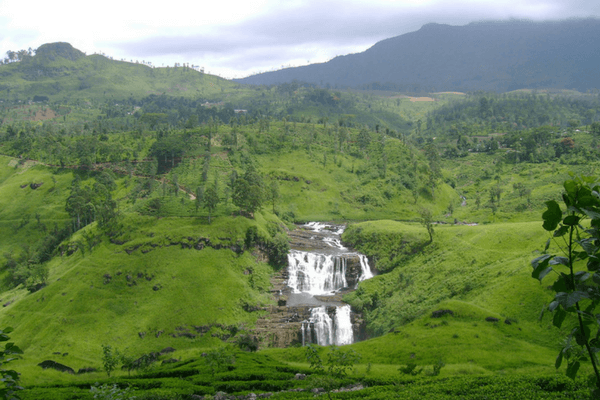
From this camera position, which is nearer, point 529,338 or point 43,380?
point 529,338

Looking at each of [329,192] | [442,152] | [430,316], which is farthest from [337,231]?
[442,152]

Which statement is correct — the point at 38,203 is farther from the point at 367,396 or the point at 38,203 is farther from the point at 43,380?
the point at 367,396

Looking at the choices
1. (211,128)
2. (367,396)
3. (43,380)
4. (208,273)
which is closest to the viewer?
(367,396)

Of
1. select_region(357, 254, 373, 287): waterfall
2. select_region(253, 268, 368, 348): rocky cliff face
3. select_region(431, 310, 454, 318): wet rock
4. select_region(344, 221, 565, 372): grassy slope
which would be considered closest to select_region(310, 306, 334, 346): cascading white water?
select_region(253, 268, 368, 348): rocky cliff face

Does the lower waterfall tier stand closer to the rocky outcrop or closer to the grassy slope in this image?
the grassy slope

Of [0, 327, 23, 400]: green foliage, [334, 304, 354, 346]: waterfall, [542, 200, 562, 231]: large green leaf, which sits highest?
[542, 200, 562, 231]: large green leaf

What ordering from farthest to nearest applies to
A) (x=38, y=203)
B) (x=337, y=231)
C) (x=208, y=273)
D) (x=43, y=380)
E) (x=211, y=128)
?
(x=211, y=128)
(x=38, y=203)
(x=337, y=231)
(x=208, y=273)
(x=43, y=380)

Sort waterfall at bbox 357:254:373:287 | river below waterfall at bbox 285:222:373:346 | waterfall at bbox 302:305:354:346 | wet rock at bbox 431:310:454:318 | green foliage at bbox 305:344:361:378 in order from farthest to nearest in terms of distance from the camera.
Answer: waterfall at bbox 357:254:373:287 < river below waterfall at bbox 285:222:373:346 < waterfall at bbox 302:305:354:346 < wet rock at bbox 431:310:454:318 < green foliage at bbox 305:344:361:378

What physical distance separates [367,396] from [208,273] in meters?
48.7

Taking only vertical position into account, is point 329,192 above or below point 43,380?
above

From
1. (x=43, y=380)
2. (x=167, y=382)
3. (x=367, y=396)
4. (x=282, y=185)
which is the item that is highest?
(x=282, y=185)

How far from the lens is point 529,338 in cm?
4472

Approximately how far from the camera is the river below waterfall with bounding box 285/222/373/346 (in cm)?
6372

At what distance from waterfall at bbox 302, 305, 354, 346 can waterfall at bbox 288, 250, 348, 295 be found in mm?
12755
